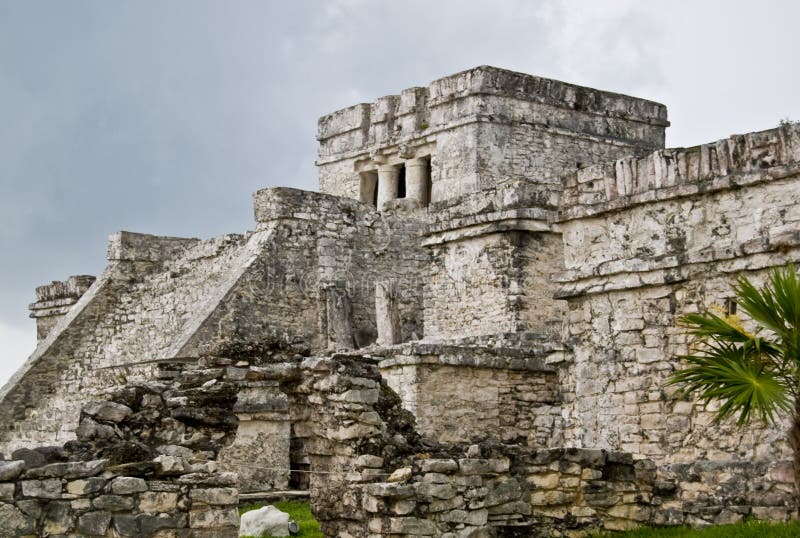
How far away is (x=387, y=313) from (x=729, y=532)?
1069cm

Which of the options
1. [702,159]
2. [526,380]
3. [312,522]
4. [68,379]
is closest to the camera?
[702,159]

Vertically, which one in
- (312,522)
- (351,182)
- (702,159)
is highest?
(351,182)

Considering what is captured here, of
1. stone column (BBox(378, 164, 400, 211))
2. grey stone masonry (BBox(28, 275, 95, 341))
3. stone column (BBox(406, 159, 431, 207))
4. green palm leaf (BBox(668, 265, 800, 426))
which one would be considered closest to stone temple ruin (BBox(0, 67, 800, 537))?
green palm leaf (BBox(668, 265, 800, 426))

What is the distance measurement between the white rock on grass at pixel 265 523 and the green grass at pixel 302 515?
0.32ft

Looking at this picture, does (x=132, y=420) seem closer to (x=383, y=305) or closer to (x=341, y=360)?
(x=341, y=360)

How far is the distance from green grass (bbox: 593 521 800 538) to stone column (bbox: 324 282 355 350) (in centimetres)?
983

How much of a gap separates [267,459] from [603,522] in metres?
6.34

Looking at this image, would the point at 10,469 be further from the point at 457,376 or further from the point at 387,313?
the point at 387,313

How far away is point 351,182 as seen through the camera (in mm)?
25969

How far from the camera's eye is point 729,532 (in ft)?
30.9

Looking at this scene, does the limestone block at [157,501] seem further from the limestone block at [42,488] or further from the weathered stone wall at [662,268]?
the weathered stone wall at [662,268]

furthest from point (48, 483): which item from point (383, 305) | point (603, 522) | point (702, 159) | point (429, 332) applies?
point (383, 305)

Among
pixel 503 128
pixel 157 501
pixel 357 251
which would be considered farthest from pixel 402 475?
pixel 503 128

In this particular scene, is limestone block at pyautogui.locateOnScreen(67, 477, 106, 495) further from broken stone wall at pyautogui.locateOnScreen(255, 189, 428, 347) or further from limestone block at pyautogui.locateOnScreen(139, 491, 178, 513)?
broken stone wall at pyautogui.locateOnScreen(255, 189, 428, 347)
